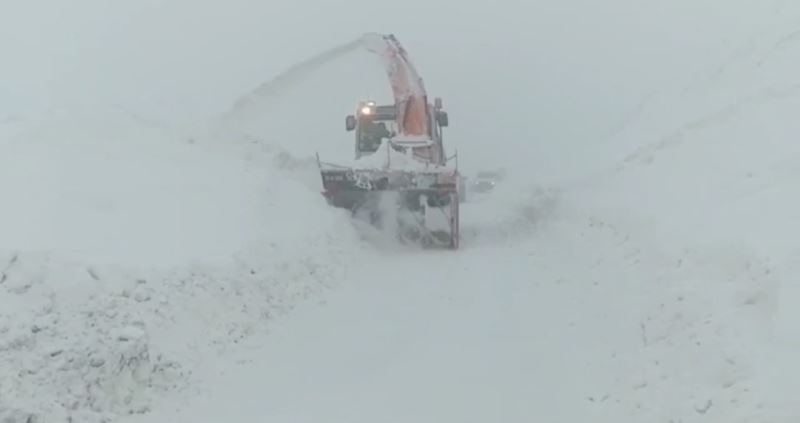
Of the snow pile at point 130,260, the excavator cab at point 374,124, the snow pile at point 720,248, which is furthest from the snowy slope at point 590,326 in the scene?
the excavator cab at point 374,124

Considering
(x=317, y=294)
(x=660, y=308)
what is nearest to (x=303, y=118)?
(x=317, y=294)

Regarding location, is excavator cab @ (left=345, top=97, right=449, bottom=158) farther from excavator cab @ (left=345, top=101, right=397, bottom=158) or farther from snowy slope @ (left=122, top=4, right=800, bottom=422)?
snowy slope @ (left=122, top=4, right=800, bottom=422)

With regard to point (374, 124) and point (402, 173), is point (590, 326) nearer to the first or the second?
point (402, 173)

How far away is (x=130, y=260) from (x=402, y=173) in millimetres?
9170

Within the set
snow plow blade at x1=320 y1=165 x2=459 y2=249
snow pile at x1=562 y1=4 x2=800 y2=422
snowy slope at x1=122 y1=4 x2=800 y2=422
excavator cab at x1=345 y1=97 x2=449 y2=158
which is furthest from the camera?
excavator cab at x1=345 y1=97 x2=449 y2=158

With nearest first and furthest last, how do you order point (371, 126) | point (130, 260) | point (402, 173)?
1. point (130, 260)
2. point (402, 173)
3. point (371, 126)

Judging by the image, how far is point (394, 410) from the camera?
8.25 metres

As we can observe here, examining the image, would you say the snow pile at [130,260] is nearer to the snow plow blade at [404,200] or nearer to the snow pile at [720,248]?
the snow plow blade at [404,200]

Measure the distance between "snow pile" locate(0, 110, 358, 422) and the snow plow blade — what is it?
0.89 meters

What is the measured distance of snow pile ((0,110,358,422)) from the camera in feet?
26.3

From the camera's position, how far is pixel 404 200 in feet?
65.3

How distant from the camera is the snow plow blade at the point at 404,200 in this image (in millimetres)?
19047

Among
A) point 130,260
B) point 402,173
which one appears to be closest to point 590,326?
point 130,260

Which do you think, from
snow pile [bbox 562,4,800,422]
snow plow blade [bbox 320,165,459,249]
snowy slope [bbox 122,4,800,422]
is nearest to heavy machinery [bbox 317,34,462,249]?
snow plow blade [bbox 320,165,459,249]
